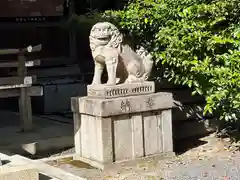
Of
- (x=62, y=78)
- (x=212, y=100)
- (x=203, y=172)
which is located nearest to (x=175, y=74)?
(x=212, y=100)

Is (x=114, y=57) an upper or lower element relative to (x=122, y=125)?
upper

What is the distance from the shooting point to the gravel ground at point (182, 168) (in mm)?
6703

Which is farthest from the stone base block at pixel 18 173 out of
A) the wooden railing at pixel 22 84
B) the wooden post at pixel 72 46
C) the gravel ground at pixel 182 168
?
the wooden post at pixel 72 46

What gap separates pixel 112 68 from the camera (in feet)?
23.6

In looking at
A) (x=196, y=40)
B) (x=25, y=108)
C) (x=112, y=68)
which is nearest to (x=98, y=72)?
(x=112, y=68)

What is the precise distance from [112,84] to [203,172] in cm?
159

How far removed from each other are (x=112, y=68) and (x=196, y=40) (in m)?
1.19

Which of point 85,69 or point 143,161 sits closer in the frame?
point 143,161

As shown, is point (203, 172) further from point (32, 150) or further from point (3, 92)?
point (3, 92)

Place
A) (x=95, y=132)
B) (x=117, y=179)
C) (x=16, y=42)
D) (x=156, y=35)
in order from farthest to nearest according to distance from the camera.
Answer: (x=16, y=42), (x=156, y=35), (x=95, y=132), (x=117, y=179)

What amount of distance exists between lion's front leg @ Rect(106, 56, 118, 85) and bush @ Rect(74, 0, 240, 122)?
2.50 feet

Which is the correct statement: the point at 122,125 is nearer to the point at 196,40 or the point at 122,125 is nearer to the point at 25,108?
the point at 196,40

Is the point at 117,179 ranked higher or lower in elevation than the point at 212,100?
lower

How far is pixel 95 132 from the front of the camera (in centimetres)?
712
